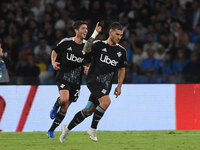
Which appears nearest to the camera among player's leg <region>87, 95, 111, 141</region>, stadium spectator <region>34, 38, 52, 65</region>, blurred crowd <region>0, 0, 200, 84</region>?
player's leg <region>87, 95, 111, 141</region>

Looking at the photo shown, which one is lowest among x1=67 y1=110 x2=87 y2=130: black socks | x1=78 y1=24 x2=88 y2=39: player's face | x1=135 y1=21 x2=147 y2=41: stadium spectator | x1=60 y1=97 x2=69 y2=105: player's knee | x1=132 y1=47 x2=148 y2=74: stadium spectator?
x1=132 y1=47 x2=148 y2=74: stadium spectator

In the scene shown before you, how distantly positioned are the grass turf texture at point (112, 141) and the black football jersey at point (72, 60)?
1116 millimetres

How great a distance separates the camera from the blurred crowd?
11.6m

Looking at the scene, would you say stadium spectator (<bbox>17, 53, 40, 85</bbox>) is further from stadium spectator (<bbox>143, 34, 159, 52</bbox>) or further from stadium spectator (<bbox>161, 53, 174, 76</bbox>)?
stadium spectator (<bbox>161, 53, 174, 76</bbox>)

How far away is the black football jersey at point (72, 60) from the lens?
773 centimetres

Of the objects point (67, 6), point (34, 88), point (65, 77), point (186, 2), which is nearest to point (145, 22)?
point (186, 2)

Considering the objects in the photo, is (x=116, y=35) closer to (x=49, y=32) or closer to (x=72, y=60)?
(x=72, y=60)

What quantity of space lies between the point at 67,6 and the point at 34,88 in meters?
4.18

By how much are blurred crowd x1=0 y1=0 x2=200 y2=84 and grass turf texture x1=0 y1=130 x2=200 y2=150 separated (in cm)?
244

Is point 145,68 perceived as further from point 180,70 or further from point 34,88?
point 34,88

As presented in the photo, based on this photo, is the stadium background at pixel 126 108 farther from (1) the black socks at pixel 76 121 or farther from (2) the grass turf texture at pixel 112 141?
(1) the black socks at pixel 76 121

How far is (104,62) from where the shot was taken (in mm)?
7105

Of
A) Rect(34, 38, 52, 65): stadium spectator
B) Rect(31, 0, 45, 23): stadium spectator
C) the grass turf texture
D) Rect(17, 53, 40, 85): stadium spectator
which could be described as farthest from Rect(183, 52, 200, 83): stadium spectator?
Rect(31, 0, 45, 23): stadium spectator

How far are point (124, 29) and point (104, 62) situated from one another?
5.70 metres
